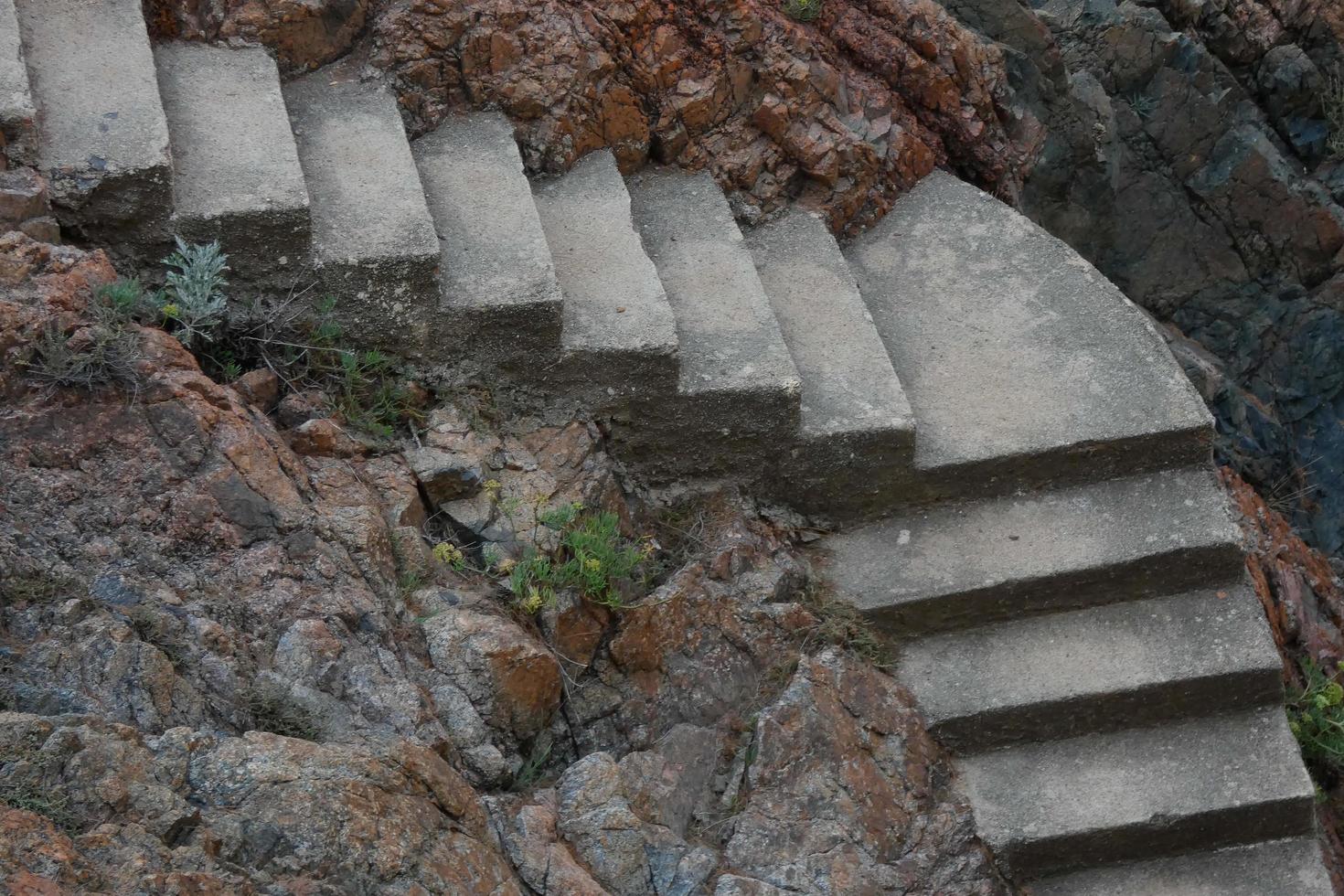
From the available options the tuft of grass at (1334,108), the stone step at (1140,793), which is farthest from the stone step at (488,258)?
the tuft of grass at (1334,108)

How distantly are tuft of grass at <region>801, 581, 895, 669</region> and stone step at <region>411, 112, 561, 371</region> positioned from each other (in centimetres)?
88

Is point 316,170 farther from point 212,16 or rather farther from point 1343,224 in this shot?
point 1343,224

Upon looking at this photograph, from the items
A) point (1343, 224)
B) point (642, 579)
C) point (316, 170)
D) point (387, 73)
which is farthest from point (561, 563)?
point (1343, 224)

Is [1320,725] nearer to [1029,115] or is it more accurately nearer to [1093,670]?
[1093,670]

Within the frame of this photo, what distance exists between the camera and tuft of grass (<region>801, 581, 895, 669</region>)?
354 centimetres

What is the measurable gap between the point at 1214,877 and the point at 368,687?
85.7 inches

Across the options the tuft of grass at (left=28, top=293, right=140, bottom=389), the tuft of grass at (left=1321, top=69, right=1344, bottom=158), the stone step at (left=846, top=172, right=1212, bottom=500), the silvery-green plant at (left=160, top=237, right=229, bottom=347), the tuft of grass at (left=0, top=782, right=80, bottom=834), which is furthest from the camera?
the tuft of grass at (left=1321, top=69, right=1344, bottom=158)

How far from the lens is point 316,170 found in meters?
3.62

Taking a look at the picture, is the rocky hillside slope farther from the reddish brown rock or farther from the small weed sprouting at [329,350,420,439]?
the reddish brown rock

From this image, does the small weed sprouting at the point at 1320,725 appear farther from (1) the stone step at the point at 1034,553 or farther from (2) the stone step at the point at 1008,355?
(2) the stone step at the point at 1008,355

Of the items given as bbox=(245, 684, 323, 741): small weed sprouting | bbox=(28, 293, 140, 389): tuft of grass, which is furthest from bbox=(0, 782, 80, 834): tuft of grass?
bbox=(28, 293, 140, 389): tuft of grass

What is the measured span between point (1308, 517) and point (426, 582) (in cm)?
438

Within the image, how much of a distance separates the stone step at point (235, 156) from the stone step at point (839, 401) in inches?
51.7

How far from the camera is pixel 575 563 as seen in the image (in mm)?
3230
